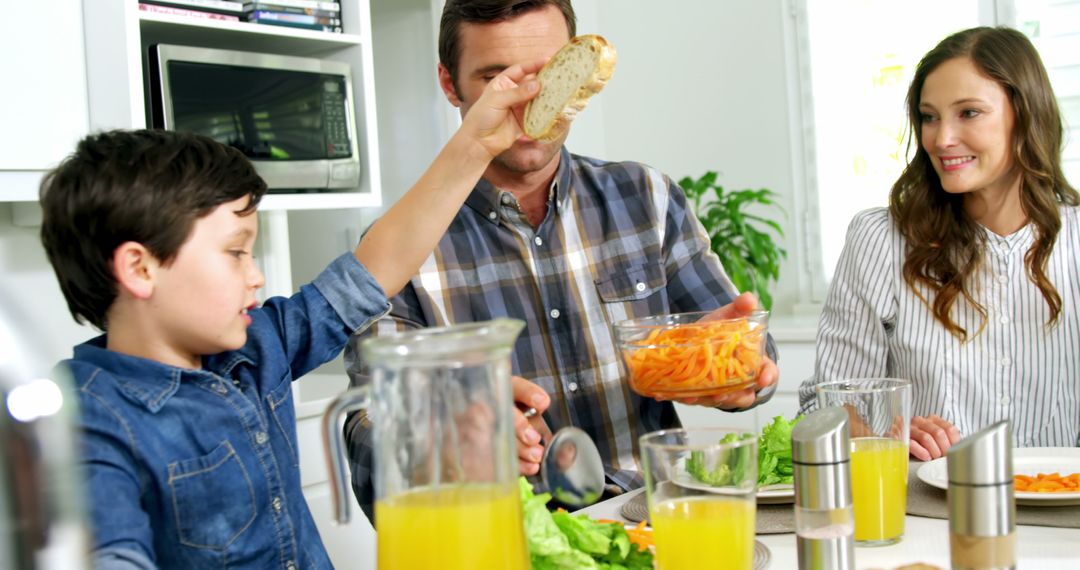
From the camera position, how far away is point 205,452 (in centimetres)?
116

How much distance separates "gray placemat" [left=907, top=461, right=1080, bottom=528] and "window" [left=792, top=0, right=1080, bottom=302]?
263cm

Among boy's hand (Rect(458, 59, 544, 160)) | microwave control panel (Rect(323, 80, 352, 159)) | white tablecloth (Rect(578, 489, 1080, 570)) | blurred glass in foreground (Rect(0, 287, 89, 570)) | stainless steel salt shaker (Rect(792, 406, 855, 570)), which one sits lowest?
white tablecloth (Rect(578, 489, 1080, 570))

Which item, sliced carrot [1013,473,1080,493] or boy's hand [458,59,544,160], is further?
boy's hand [458,59,544,160]

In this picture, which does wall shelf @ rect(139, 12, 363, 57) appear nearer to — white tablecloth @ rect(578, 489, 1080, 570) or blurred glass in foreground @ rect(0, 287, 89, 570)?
white tablecloth @ rect(578, 489, 1080, 570)

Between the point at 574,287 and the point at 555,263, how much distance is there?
0.18ft

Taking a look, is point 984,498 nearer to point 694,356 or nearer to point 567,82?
point 694,356

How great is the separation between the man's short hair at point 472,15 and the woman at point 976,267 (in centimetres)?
78

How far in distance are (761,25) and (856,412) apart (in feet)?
10.5

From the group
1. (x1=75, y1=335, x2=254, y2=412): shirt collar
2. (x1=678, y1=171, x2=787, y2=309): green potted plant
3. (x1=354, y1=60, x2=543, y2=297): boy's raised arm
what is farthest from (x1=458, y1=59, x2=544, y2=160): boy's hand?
(x1=678, y1=171, x2=787, y2=309): green potted plant

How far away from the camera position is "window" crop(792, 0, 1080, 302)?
3768 mm

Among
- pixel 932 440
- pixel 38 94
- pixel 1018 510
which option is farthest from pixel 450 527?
pixel 38 94

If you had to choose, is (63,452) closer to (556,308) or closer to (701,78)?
(556,308)

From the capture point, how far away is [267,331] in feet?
4.33

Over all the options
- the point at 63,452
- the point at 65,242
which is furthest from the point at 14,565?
the point at 65,242
